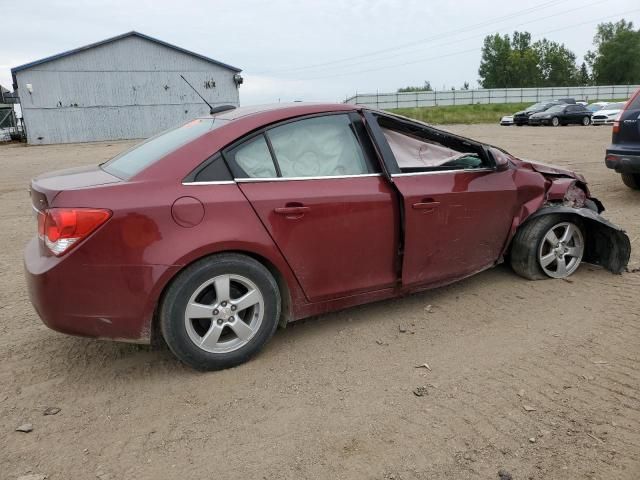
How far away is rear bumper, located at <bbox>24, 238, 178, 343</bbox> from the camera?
2.85 m

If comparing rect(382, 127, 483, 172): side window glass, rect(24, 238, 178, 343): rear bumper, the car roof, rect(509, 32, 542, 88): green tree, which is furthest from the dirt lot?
rect(509, 32, 542, 88): green tree

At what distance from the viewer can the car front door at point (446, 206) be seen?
367 cm

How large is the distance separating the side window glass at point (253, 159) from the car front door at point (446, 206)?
2.65 feet

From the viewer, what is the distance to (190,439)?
2.62 m

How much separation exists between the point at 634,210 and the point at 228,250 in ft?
20.0

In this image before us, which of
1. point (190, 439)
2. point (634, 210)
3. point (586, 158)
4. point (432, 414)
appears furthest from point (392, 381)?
point (586, 158)

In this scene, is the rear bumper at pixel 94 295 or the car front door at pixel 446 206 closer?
the rear bumper at pixel 94 295

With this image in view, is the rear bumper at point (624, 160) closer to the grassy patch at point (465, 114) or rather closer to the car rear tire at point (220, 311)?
the car rear tire at point (220, 311)

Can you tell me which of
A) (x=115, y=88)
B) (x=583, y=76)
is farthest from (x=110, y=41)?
(x=583, y=76)

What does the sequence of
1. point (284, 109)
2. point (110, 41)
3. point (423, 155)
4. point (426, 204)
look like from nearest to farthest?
point (284, 109)
point (426, 204)
point (423, 155)
point (110, 41)

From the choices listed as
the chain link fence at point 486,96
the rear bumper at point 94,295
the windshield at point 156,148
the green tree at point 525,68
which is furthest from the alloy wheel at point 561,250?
the green tree at point 525,68

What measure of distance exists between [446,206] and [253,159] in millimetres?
1449

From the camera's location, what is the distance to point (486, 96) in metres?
56.4

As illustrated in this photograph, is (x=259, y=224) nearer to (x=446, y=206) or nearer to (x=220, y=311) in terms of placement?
(x=220, y=311)
